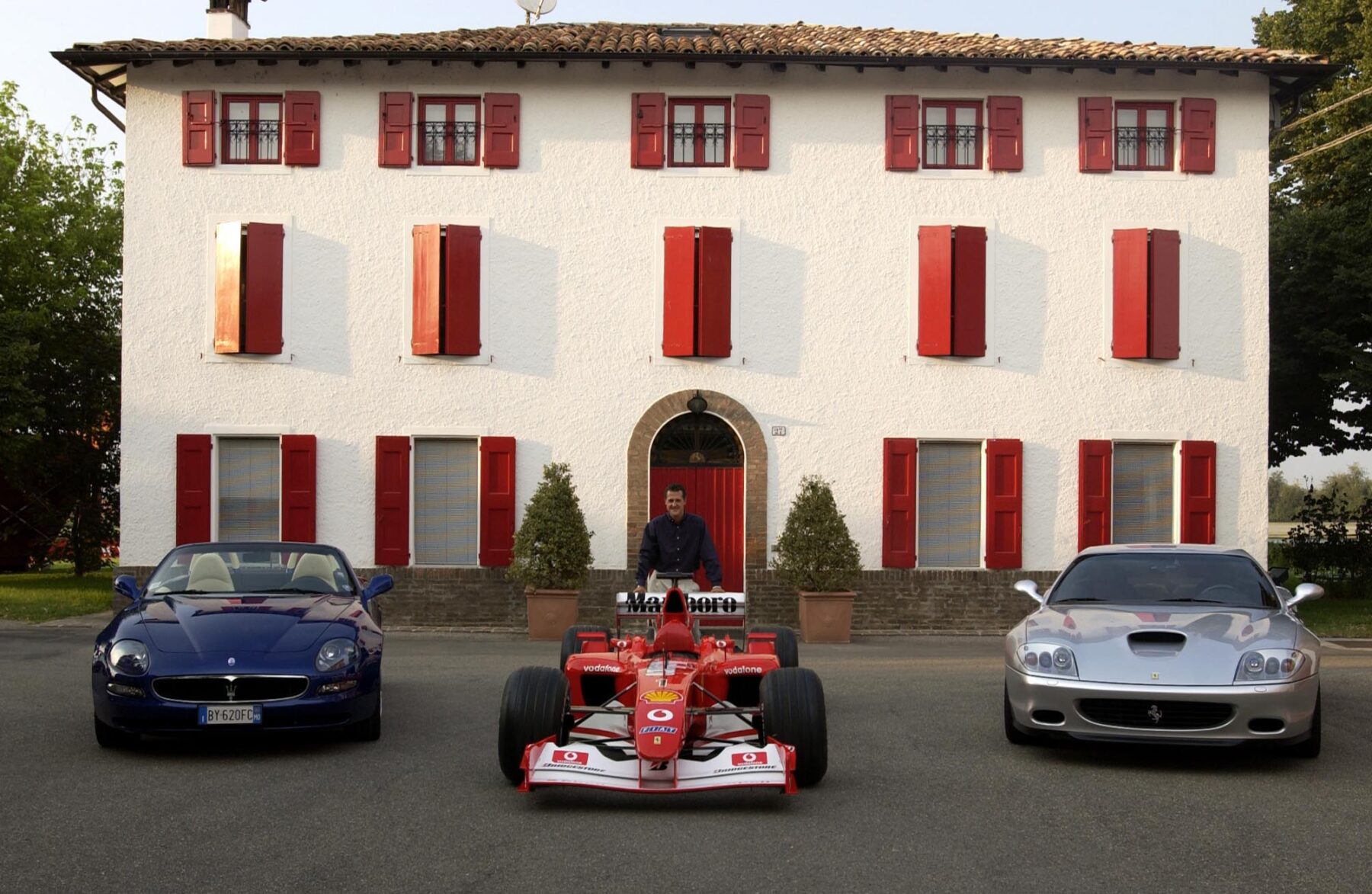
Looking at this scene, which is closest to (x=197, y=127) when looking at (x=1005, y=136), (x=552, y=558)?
(x=552, y=558)

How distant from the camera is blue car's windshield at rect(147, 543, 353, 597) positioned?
39.2 ft

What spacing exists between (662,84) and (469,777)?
50.7 feet

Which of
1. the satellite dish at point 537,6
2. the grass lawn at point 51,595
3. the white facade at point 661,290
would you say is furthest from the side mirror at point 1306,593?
the satellite dish at point 537,6

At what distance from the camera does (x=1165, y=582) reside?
11.5 meters

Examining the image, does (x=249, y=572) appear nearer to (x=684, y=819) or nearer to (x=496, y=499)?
(x=684, y=819)

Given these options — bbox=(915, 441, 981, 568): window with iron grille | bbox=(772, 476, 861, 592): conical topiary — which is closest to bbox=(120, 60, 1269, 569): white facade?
bbox=(915, 441, 981, 568): window with iron grille

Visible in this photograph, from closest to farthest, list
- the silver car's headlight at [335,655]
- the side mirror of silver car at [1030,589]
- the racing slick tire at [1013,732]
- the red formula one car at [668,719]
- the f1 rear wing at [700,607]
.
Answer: the red formula one car at [668,719], the silver car's headlight at [335,655], the racing slick tire at [1013,732], the side mirror of silver car at [1030,589], the f1 rear wing at [700,607]

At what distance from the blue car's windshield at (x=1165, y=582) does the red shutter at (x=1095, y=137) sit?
12.4 metres

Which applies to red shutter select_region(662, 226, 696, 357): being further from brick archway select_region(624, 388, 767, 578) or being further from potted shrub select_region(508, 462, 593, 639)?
potted shrub select_region(508, 462, 593, 639)

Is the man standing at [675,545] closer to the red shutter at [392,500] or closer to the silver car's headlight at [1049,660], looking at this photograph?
the silver car's headlight at [1049,660]

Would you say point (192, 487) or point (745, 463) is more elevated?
point (745, 463)

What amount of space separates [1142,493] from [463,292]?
10157 millimetres

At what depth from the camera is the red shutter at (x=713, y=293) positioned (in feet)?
74.0

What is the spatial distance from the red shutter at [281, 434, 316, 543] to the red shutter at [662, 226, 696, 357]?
17.3ft
